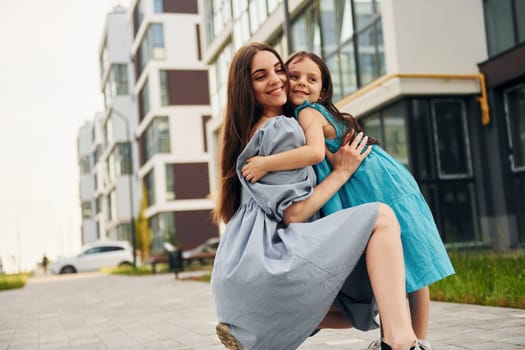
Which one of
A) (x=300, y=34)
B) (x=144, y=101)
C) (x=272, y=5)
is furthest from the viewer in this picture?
(x=144, y=101)

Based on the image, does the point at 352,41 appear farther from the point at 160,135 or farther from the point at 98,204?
the point at 98,204

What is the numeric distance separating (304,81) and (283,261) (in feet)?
3.04

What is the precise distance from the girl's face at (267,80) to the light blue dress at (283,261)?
0.50ft

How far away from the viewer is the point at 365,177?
10.1 ft

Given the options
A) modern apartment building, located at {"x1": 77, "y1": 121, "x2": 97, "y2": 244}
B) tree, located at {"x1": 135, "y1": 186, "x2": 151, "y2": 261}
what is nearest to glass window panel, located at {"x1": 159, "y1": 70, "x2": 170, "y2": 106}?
tree, located at {"x1": 135, "y1": 186, "x2": 151, "y2": 261}

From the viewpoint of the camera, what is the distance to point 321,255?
274 centimetres

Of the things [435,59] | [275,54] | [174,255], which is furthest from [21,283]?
[275,54]

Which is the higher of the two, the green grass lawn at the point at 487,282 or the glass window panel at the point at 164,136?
the glass window panel at the point at 164,136

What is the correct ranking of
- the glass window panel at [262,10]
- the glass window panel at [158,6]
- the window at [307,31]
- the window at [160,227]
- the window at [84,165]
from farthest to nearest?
the window at [84,165] < the glass window panel at [158,6] < the window at [160,227] < the glass window panel at [262,10] < the window at [307,31]

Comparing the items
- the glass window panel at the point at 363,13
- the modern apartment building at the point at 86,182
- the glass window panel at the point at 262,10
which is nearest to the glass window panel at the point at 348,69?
the glass window panel at the point at 363,13

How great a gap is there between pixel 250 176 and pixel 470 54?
14.7 m

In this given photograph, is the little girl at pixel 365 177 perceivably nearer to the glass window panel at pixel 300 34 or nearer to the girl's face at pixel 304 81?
the girl's face at pixel 304 81

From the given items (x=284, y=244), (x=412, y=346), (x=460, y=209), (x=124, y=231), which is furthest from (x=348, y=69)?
(x=124, y=231)

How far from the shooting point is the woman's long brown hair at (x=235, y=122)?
3107 millimetres
